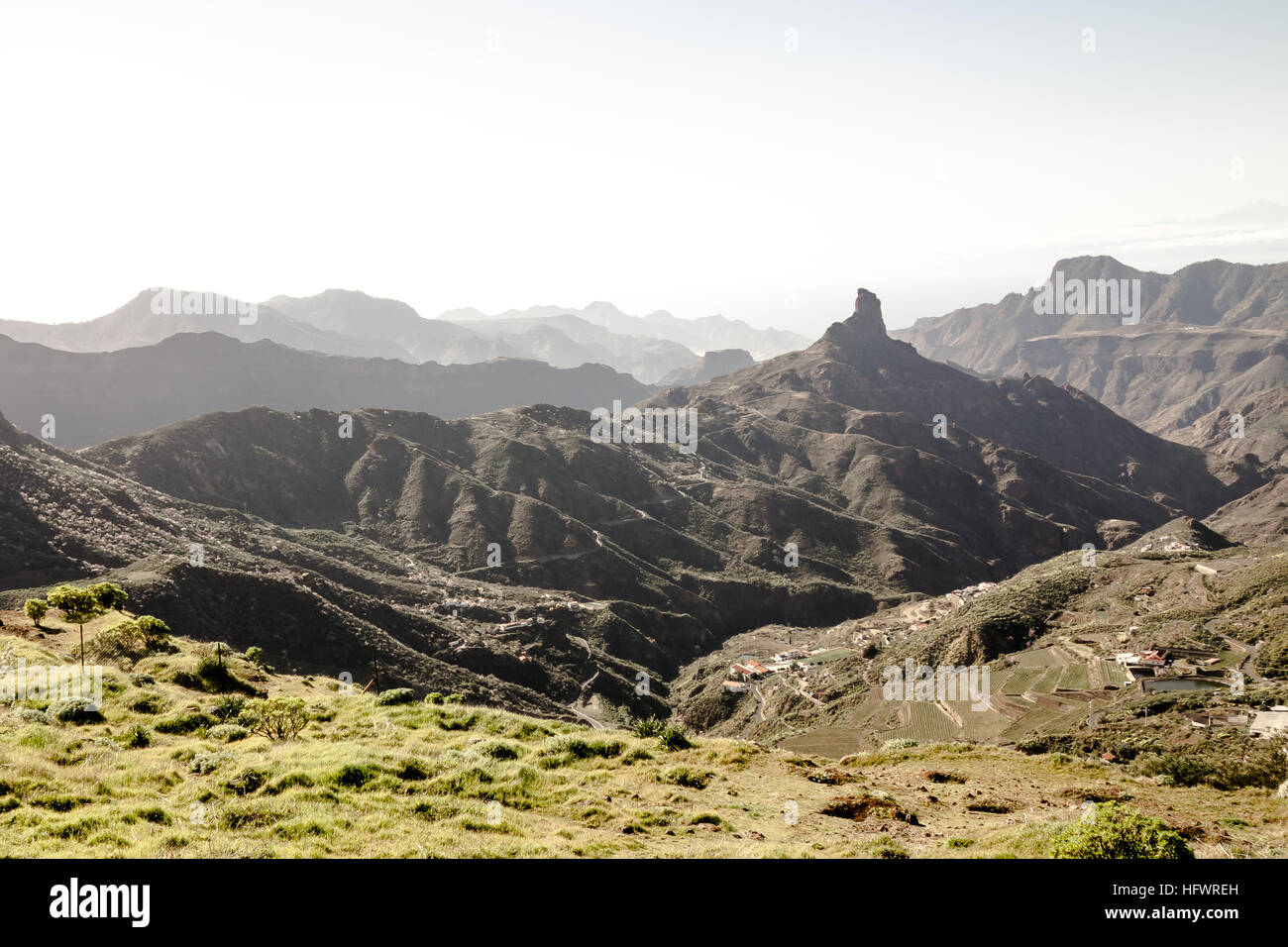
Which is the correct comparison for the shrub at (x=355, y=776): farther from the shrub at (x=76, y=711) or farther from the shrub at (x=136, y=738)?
the shrub at (x=76, y=711)

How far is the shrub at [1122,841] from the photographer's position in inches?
464

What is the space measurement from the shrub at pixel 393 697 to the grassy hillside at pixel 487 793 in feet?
1.09

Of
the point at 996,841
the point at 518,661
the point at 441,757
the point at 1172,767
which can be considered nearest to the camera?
the point at 996,841

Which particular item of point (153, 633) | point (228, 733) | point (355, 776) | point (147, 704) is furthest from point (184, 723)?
point (153, 633)

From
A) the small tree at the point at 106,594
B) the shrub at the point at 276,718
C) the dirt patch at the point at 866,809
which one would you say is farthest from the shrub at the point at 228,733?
the dirt patch at the point at 866,809

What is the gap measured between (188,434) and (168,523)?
5774 centimetres

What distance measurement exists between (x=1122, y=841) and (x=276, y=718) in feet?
84.9

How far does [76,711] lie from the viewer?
23.0 m

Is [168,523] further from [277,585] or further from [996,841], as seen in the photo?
[996,841]

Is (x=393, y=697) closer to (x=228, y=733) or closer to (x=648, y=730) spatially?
(x=228, y=733)
